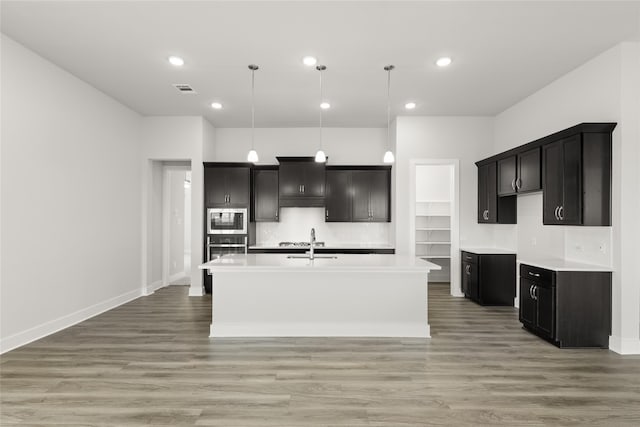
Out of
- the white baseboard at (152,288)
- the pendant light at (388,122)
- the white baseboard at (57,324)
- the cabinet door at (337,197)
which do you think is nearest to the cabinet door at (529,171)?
the pendant light at (388,122)

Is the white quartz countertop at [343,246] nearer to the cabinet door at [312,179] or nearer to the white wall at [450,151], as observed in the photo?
the white wall at [450,151]

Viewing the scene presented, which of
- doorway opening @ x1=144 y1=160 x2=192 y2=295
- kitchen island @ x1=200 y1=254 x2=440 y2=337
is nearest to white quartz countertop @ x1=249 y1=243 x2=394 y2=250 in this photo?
doorway opening @ x1=144 y1=160 x2=192 y2=295

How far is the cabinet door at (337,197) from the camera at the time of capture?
693 cm

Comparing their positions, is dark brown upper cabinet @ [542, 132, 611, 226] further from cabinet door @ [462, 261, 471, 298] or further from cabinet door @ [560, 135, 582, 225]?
cabinet door @ [462, 261, 471, 298]

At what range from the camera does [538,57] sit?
4113 millimetres

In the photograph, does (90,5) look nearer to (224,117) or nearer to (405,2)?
(405,2)

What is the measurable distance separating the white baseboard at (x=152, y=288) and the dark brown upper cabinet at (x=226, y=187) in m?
1.76

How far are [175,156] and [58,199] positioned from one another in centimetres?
233

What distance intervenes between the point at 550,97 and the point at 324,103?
3.08 meters

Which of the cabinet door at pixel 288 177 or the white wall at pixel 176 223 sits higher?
the cabinet door at pixel 288 177

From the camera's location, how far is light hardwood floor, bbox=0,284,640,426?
2.53 m

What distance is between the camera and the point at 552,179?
4.31 metres

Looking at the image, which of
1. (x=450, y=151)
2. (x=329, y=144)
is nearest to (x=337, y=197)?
(x=329, y=144)

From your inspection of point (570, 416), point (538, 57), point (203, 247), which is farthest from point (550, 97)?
point (203, 247)
